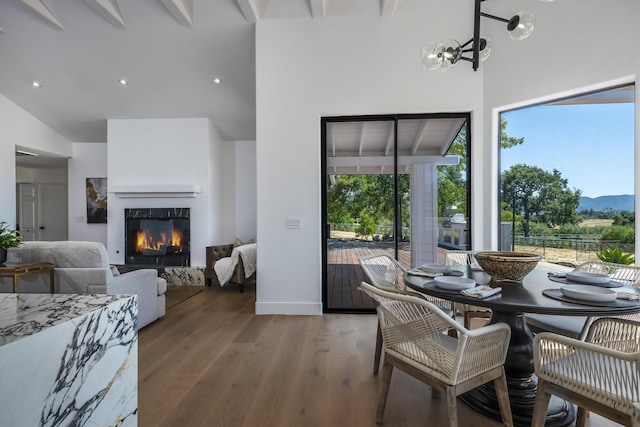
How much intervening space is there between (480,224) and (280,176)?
2.43 metres

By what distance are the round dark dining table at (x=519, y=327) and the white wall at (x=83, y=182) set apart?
6.66m

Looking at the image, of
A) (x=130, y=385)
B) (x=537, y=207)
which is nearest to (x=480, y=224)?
(x=537, y=207)

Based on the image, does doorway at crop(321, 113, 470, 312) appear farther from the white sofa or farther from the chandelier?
the white sofa

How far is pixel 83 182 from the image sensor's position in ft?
20.6

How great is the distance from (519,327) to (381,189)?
2.15 metres

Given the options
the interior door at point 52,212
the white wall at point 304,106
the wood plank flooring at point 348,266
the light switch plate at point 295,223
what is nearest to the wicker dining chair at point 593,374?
the wood plank flooring at point 348,266

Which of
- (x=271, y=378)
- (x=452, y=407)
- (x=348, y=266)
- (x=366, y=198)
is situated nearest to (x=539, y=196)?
(x=366, y=198)

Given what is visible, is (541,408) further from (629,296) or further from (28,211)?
(28,211)

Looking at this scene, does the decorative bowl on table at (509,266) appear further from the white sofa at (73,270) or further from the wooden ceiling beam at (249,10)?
the wooden ceiling beam at (249,10)

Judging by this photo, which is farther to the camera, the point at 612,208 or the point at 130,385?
the point at 612,208

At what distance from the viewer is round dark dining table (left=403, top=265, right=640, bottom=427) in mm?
1481

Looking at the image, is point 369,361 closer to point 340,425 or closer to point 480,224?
point 340,425

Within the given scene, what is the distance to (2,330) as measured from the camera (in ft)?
2.12

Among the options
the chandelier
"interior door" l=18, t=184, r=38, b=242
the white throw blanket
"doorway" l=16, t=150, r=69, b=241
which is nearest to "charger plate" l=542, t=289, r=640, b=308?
the chandelier
